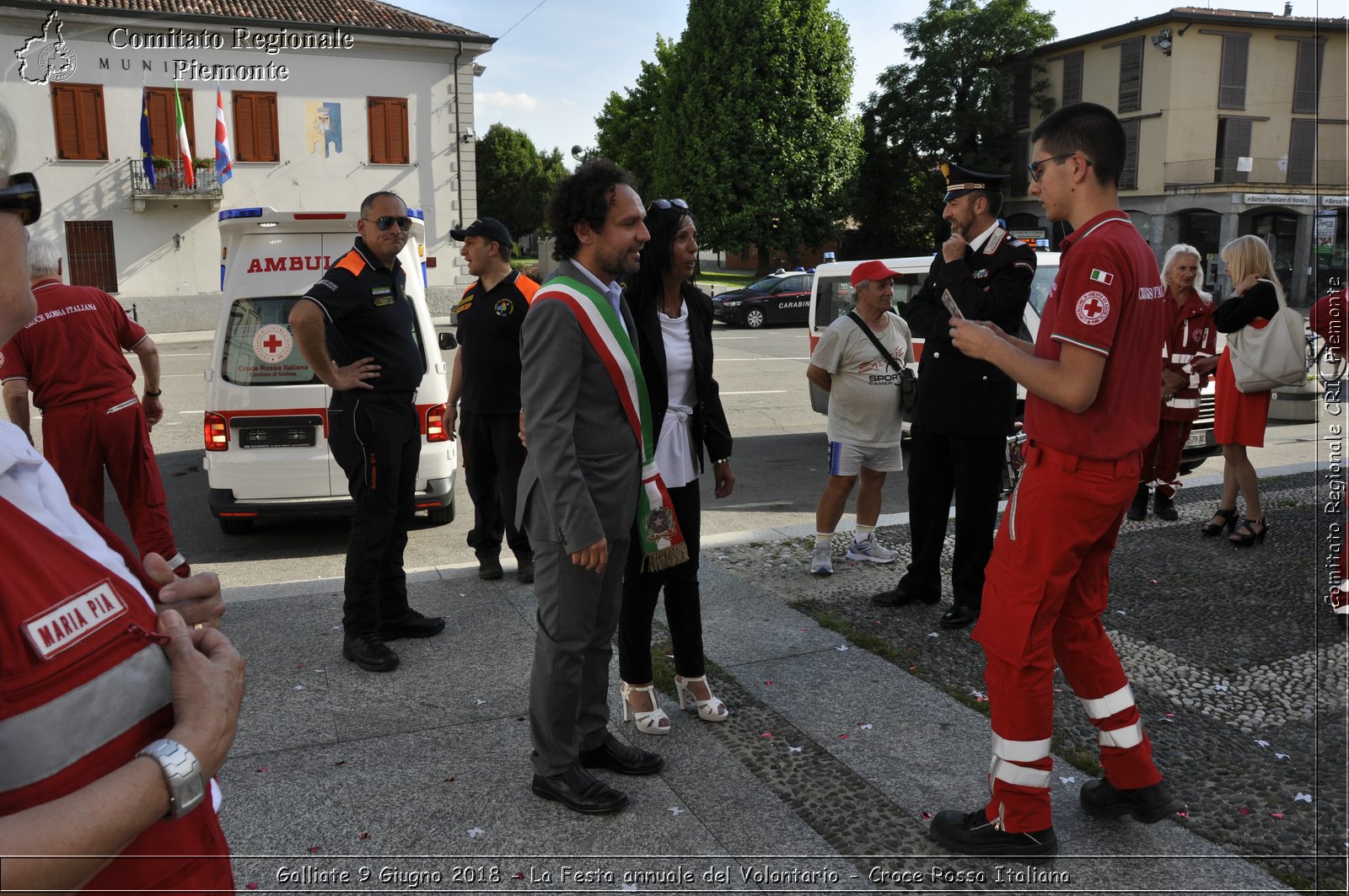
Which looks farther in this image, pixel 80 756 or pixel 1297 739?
pixel 1297 739

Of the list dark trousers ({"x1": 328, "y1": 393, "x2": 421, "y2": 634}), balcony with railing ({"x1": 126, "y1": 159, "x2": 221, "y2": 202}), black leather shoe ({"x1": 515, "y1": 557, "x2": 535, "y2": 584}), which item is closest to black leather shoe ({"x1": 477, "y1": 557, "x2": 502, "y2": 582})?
black leather shoe ({"x1": 515, "y1": 557, "x2": 535, "y2": 584})

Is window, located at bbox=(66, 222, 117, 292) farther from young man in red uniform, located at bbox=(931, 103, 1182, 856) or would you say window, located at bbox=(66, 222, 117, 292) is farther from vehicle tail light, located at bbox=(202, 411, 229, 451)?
young man in red uniform, located at bbox=(931, 103, 1182, 856)

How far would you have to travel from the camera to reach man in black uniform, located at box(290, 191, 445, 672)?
4.61 m

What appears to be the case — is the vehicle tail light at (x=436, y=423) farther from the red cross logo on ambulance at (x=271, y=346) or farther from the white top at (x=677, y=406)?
the white top at (x=677, y=406)

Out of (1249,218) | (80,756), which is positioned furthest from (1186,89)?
(80,756)

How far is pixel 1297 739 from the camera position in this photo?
3.82 metres

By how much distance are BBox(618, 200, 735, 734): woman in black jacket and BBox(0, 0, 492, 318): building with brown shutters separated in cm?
2888

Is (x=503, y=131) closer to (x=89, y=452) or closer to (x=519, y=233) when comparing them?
(x=519, y=233)

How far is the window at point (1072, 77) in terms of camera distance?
47.8 m

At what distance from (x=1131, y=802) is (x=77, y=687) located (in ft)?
10.1

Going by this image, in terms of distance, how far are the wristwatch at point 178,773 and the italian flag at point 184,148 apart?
31.4m

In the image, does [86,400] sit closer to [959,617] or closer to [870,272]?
[870,272]

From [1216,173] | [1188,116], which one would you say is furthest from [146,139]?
[1216,173]

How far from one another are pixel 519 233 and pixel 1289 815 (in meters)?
63.9
